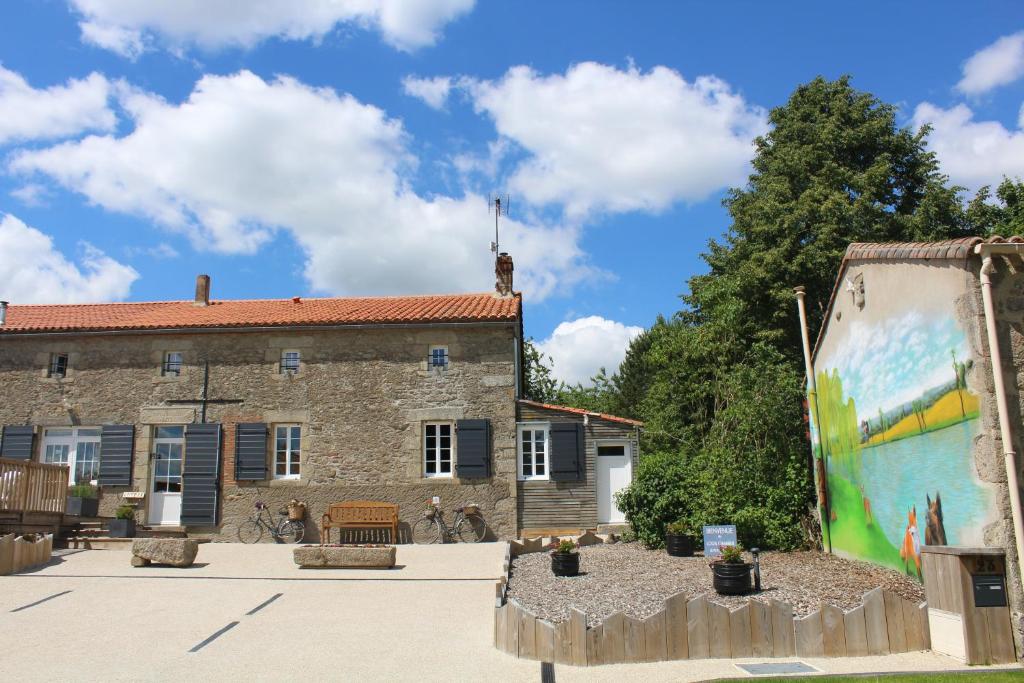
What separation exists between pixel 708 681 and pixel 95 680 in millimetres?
4877

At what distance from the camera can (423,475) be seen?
1551 centimetres

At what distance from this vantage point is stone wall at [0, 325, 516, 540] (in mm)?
15469

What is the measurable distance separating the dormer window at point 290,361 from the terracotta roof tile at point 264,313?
0.63m

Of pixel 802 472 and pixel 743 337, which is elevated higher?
pixel 743 337

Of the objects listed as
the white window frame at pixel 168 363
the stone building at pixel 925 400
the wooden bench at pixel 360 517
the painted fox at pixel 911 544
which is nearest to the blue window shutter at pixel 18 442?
the white window frame at pixel 168 363

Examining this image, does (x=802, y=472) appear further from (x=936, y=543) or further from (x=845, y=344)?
(x=936, y=543)

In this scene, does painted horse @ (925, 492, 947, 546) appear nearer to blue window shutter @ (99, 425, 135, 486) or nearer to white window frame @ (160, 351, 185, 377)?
white window frame @ (160, 351, 185, 377)

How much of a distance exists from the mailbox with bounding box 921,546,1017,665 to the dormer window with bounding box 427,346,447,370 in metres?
11.1

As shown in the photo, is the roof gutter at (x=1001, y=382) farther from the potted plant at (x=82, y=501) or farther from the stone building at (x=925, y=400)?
the potted plant at (x=82, y=501)

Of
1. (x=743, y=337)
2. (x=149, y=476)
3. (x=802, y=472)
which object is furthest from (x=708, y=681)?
(x=743, y=337)

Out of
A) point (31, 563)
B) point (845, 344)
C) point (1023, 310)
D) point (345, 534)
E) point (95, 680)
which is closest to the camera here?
point (95, 680)

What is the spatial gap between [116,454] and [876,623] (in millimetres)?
15046

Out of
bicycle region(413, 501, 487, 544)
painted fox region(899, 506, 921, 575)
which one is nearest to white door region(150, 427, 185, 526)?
bicycle region(413, 501, 487, 544)

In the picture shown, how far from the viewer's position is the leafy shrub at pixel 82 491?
15.3m
